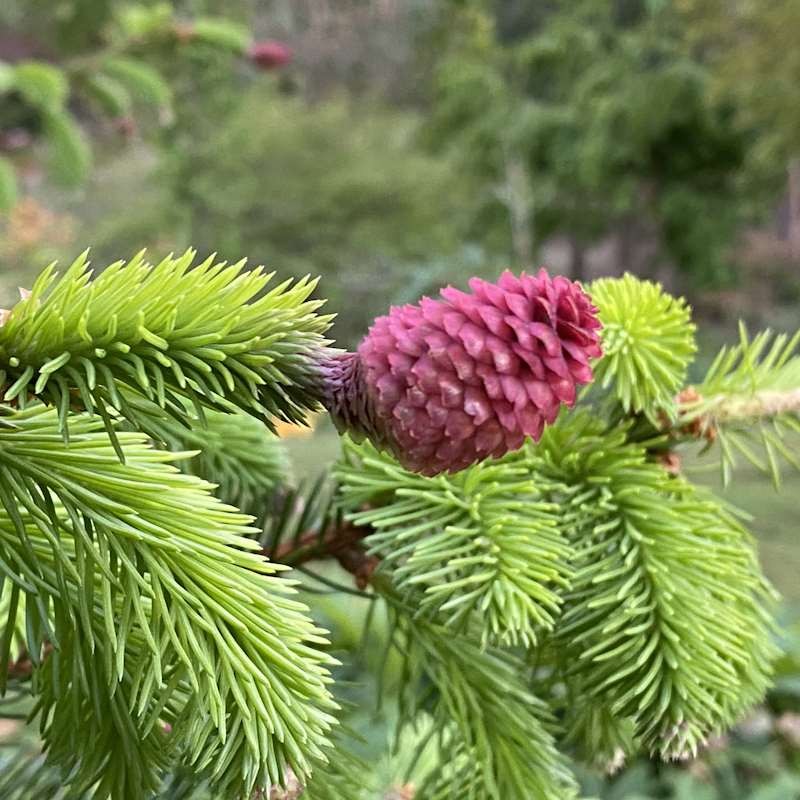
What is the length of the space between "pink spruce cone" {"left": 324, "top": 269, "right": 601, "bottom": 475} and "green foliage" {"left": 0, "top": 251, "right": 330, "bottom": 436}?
1cm

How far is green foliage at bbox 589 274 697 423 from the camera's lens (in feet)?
0.96

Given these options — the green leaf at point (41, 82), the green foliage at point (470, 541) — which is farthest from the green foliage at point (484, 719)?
the green leaf at point (41, 82)

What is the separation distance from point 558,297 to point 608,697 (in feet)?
0.46

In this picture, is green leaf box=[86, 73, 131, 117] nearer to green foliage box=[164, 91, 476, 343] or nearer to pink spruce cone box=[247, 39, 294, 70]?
pink spruce cone box=[247, 39, 294, 70]

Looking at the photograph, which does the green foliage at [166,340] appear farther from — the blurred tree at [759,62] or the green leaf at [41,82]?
the blurred tree at [759,62]

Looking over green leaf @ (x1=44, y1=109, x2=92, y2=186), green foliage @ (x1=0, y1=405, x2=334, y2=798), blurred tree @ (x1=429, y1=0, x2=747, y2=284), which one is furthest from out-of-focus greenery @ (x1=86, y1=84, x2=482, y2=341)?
green foliage @ (x1=0, y1=405, x2=334, y2=798)

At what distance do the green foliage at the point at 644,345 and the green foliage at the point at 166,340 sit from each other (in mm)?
129

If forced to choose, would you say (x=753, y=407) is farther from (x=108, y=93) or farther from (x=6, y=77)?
(x=108, y=93)

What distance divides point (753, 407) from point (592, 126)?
3789 mm

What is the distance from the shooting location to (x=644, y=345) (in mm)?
296

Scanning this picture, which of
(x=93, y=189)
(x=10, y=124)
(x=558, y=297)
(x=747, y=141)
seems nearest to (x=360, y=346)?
(x=558, y=297)

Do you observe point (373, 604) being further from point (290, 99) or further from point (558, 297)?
point (290, 99)

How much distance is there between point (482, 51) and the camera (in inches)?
166

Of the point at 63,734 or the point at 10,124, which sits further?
the point at 10,124
